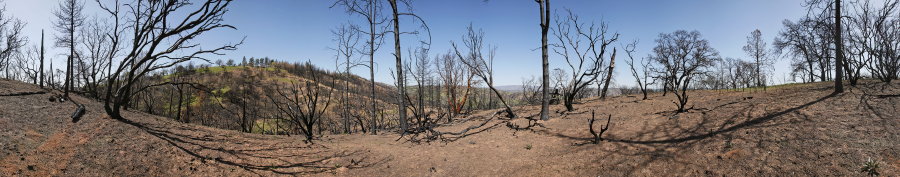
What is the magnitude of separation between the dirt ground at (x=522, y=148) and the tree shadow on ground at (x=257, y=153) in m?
0.02

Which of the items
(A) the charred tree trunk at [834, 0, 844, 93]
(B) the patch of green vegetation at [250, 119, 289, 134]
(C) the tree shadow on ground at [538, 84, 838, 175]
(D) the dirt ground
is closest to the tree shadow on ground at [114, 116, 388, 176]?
(D) the dirt ground

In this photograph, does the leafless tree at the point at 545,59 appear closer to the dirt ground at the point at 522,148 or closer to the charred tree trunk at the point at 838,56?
the dirt ground at the point at 522,148

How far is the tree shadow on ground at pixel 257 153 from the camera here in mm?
5508

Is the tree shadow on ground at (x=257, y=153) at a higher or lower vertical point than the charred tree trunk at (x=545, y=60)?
lower

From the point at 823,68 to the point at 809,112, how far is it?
32264mm

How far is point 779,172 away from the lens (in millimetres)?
4473

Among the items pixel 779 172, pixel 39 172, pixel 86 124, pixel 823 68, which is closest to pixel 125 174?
pixel 39 172

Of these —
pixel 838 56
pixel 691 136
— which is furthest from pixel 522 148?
pixel 838 56

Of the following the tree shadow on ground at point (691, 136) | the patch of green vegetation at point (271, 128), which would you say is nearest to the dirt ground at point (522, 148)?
the tree shadow on ground at point (691, 136)

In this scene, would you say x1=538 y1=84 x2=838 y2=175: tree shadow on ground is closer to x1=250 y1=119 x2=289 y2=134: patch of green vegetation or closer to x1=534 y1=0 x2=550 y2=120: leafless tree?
x1=534 y1=0 x2=550 y2=120: leafless tree

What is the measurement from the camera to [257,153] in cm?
607

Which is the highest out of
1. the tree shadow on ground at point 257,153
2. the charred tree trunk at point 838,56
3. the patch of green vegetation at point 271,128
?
the charred tree trunk at point 838,56

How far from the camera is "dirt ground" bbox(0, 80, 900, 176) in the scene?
173 inches

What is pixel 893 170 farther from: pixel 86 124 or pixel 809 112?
pixel 86 124
